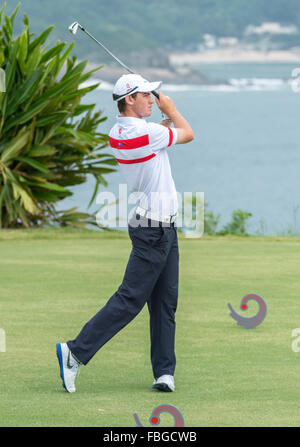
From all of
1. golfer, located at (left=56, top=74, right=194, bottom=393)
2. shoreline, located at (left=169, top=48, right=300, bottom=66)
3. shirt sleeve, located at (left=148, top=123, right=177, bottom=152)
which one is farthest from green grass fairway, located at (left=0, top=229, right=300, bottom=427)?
shoreline, located at (left=169, top=48, right=300, bottom=66)

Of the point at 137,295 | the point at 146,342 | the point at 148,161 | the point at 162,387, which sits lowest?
the point at 162,387

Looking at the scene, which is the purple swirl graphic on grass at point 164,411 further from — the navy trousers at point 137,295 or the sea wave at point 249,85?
the sea wave at point 249,85

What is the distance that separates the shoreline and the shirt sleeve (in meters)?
153

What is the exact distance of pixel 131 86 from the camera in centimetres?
630

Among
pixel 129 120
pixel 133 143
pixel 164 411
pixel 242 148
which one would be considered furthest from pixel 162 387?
pixel 242 148

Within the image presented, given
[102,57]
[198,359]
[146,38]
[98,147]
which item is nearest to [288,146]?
[102,57]

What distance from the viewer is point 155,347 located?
21.1 feet

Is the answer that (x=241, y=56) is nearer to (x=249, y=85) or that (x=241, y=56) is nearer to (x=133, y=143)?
(x=249, y=85)

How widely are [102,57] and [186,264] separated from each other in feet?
393

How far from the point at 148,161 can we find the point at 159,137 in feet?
0.51

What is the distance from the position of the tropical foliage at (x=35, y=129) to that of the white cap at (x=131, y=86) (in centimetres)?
812

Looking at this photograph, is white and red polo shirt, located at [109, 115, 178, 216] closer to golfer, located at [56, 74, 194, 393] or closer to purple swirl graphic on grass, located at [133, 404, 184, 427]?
golfer, located at [56, 74, 194, 393]

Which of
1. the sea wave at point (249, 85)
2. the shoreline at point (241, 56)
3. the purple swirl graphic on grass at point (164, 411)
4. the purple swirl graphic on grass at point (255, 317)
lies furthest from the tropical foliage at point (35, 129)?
the shoreline at point (241, 56)

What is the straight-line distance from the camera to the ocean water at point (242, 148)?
4778cm
